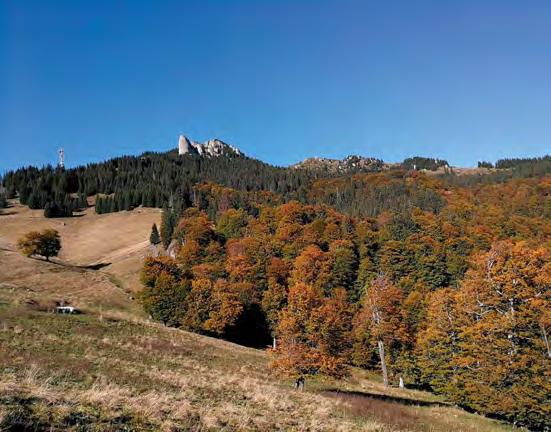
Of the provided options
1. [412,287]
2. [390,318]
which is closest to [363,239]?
[412,287]

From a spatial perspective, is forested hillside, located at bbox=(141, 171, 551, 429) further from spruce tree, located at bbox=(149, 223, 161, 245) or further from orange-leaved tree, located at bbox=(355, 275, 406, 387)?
spruce tree, located at bbox=(149, 223, 161, 245)

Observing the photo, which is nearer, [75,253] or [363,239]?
[363,239]

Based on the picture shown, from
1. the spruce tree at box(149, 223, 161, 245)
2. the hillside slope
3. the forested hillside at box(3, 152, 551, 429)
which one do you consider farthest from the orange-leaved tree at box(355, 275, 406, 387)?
the spruce tree at box(149, 223, 161, 245)

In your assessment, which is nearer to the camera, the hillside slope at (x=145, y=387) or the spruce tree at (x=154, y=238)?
the hillside slope at (x=145, y=387)

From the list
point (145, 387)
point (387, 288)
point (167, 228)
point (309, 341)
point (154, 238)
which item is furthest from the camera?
point (167, 228)

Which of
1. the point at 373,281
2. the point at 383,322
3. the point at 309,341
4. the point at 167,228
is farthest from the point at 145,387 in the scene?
the point at 167,228

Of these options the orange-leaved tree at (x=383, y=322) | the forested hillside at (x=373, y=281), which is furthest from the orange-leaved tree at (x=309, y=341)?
the orange-leaved tree at (x=383, y=322)

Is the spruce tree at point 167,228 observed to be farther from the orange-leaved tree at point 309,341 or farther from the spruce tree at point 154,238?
the orange-leaved tree at point 309,341

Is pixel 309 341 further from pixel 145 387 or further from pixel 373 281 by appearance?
pixel 373 281

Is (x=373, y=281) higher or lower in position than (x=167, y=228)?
lower

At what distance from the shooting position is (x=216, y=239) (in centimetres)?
11931

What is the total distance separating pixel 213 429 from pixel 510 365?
2476cm

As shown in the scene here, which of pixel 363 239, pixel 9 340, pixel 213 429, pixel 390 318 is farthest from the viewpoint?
pixel 363 239

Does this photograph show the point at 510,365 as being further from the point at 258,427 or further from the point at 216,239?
the point at 216,239
